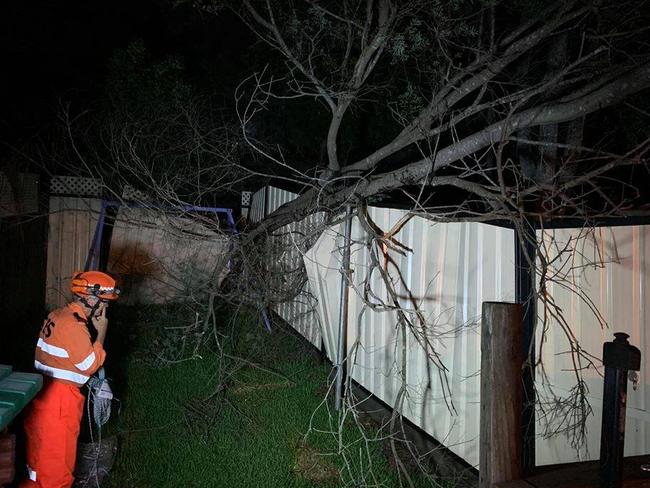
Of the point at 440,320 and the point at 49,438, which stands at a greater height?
the point at 440,320

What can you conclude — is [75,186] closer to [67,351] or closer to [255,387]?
[255,387]

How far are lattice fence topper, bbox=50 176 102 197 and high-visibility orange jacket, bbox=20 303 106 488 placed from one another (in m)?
6.00

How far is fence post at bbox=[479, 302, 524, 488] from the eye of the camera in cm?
237

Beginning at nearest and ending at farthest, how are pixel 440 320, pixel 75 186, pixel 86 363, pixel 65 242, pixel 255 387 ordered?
pixel 86 363 < pixel 440 320 < pixel 255 387 < pixel 65 242 < pixel 75 186

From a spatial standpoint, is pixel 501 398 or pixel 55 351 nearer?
pixel 501 398

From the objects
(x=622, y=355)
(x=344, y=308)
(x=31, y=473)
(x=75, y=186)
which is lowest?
(x=31, y=473)

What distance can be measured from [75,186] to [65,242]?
977mm

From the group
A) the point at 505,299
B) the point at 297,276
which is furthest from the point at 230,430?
the point at 505,299

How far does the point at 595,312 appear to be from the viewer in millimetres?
3590

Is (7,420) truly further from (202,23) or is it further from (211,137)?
(202,23)

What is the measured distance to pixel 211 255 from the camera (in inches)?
348

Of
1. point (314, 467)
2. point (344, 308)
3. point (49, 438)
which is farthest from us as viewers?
point (344, 308)

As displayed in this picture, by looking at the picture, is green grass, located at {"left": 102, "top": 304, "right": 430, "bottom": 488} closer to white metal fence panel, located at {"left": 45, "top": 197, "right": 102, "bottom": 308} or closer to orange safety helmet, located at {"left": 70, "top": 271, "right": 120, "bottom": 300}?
orange safety helmet, located at {"left": 70, "top": 271, "right": 120, "bottom": 300}

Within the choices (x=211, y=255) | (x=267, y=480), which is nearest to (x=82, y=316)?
(x=267, y=480)
